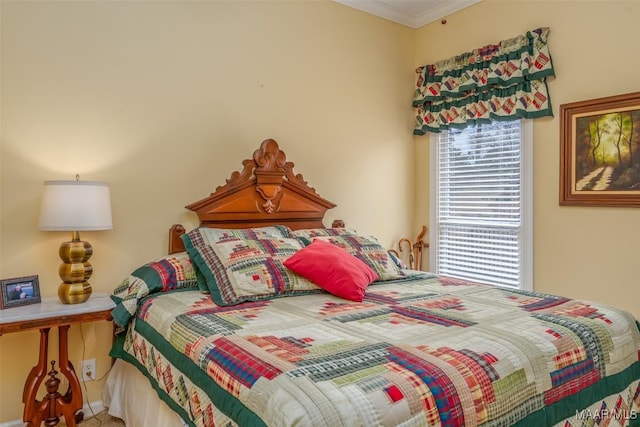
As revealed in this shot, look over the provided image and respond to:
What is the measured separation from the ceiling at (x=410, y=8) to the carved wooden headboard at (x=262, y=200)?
156 cm

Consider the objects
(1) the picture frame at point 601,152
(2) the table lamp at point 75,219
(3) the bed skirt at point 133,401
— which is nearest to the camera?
(3) the bed skirt at point 133,401

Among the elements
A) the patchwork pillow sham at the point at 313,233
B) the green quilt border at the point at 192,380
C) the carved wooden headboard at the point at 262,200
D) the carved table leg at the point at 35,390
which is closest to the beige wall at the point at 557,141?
the patchwork pillow sham at the point at 313,233

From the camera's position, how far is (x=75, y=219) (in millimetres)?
2123

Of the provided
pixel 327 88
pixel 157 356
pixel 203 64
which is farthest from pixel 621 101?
pixel 157 356

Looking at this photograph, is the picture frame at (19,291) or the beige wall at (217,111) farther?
the beige wall at (217,111)

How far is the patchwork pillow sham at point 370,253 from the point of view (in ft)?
8.86

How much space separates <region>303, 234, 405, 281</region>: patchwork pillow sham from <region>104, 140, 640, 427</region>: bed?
0.04 feet

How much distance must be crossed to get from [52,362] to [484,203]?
3.19 m

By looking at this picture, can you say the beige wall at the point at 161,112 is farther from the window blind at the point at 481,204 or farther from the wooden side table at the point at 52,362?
the window blind at the point at 481,204

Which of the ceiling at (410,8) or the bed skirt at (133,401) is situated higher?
the ceiling at (410,8)

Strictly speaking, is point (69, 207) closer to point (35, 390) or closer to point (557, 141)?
point (35, 390)

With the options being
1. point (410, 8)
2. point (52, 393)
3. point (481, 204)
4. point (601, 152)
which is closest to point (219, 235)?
point (52, 393)

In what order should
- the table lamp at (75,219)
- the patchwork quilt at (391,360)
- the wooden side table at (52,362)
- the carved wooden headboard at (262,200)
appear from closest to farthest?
the patchwork quilt at (391,360)
the wooden side table at (52,362)
the table lamp at (75,219)
the carved wooden headboard at (262,200)

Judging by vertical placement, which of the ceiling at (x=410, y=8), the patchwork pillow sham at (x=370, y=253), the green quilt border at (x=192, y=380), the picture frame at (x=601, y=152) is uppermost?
the ceiling at (x=410, y=8)
